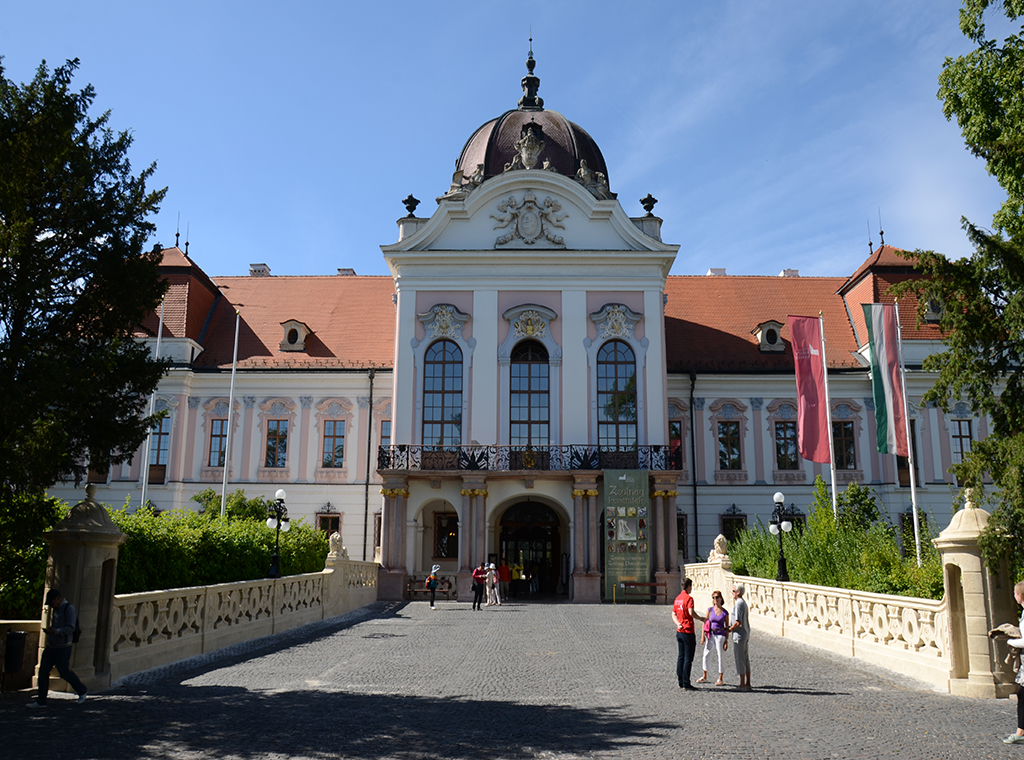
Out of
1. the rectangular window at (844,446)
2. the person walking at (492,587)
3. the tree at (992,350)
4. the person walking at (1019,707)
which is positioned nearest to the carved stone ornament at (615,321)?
the rectangular window at (844,446)

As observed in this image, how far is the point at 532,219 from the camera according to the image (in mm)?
32719

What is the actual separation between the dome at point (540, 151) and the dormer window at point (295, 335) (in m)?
9.28

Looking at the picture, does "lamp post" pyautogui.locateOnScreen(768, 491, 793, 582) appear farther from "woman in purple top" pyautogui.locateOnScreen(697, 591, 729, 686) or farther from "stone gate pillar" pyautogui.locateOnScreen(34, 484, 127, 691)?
"stone gate pillar" pyautogui.locateOnScreen(34, 484, 127, 691)

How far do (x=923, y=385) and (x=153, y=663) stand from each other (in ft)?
99.0

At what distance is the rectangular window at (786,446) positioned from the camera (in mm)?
34656

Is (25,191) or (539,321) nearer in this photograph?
(25,191)

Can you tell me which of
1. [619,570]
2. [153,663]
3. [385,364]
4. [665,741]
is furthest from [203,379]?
[665,741]

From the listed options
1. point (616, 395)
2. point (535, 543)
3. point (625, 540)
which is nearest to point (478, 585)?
point (625, 540)

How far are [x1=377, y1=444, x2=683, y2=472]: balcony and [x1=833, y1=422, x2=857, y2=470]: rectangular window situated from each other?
804 cm

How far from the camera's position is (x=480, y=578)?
2617 centimetres

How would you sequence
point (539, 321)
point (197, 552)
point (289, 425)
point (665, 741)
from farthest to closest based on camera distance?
point (289, 425)
point (539, 321)
point (197, 552)
point (665, 741)

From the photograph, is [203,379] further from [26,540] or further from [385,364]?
[26,540]

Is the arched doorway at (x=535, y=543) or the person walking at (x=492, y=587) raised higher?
the arched doorway at (x=535, y=543)

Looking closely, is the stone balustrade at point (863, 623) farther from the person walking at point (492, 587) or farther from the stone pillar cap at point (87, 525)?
the stone pillar cap at point (87, 525)
